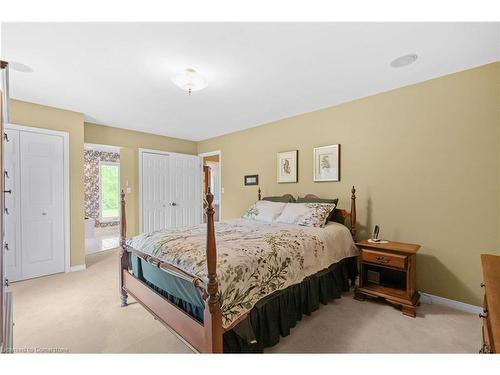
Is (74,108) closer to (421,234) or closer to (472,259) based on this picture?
(421,234)

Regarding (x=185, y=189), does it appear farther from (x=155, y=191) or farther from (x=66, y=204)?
(x=66, y=204)

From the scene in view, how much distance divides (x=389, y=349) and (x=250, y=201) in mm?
3043

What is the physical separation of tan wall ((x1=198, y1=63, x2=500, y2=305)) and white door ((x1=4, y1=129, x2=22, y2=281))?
4101 millimetres

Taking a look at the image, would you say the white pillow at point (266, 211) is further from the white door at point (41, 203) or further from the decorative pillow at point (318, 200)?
the white door at point (41, 203)

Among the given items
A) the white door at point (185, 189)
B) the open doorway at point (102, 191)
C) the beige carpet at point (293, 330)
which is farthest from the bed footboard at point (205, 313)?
the open doorway at point (102, 191)

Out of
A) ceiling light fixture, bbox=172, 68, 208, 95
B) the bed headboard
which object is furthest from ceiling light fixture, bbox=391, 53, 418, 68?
ceiling light fixture, bbox=172, 68, 208, 95

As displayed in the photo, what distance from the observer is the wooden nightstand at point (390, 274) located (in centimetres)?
219

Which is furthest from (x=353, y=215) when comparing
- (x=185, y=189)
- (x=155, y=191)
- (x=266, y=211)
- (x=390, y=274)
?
(x=155, y=191)

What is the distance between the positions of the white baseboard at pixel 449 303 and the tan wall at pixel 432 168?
0.18 feet

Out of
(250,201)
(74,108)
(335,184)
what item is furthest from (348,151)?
(74,108)

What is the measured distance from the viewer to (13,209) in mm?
2939

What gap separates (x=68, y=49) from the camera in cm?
187

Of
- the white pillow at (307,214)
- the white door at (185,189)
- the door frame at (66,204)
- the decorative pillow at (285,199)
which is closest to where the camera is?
the white pillow at (307,214)

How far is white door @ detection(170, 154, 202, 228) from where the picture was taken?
5.11 meters
